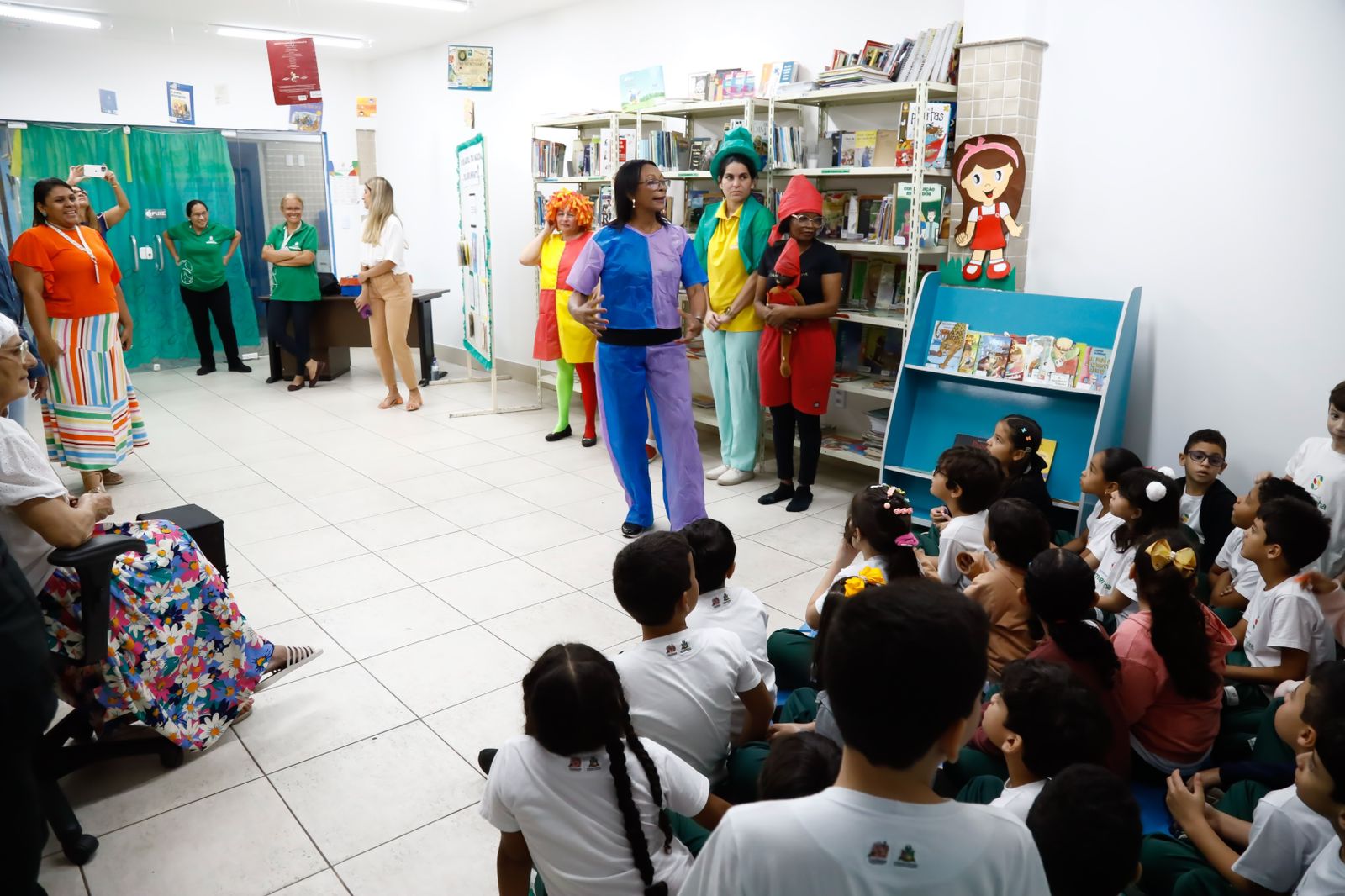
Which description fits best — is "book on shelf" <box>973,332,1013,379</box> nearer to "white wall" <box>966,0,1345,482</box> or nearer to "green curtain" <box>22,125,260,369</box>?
"white wall" <box>966,0,1345,482</box>

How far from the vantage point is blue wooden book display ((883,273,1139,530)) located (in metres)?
3.82

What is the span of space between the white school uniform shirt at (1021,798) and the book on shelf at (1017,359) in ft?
8.69

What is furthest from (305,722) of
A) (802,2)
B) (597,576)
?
(802,2)

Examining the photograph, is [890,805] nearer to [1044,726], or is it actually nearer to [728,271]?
[1044,726]

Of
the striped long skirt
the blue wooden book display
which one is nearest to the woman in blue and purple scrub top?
the blue wooden book display

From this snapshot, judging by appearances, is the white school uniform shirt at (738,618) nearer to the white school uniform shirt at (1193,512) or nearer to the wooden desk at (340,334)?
the white school uniform shirt at (1193,512)

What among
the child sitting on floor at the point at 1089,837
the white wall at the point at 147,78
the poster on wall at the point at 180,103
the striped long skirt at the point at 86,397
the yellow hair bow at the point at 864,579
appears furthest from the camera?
the poster on wall at the point at 180,103

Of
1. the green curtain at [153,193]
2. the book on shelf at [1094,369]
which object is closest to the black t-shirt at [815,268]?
the book on shelf at [1094,369]

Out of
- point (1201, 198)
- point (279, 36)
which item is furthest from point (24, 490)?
point (279, 36)

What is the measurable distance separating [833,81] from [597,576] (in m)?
2.68

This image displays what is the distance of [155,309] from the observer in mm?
8430

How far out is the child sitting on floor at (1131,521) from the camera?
2746 mm

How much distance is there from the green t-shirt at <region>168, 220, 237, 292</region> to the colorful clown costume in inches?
220

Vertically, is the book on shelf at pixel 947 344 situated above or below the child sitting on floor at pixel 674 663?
above
